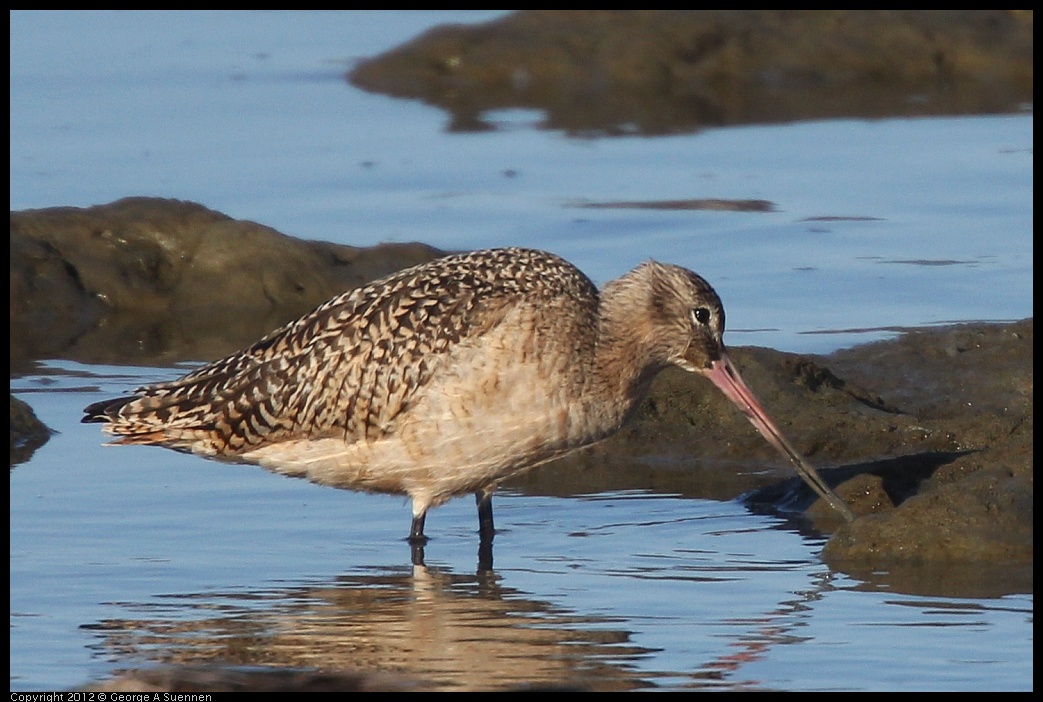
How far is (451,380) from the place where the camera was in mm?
7059

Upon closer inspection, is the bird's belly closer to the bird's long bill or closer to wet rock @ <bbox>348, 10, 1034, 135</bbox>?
the bird's long bill

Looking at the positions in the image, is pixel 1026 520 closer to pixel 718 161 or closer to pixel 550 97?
pixel 718 161

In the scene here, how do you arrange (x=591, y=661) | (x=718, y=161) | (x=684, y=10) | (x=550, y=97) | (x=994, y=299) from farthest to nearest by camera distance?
(x=684, y=10) → (x=550, y=97) → (x=718, y=161) → (x=994, y=299) → (x=591, y=661)

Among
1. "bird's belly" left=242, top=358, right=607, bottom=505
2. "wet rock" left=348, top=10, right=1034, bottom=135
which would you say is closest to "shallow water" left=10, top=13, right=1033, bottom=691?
"bird's belly" left=242, top=358, right=607, bottom=505

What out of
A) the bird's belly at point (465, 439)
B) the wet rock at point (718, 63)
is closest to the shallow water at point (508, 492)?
the bird's belly at point (465, 439)

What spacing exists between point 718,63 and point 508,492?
1050 centimetres

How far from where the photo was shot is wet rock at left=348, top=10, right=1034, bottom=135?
55.3 ft

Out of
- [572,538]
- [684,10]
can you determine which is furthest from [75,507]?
[684,10]

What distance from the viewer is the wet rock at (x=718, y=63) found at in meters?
16.9

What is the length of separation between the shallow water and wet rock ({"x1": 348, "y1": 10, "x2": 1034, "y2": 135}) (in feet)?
2.68

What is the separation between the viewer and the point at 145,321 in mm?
10727

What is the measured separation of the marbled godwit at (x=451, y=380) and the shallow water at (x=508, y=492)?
309 millimetres
